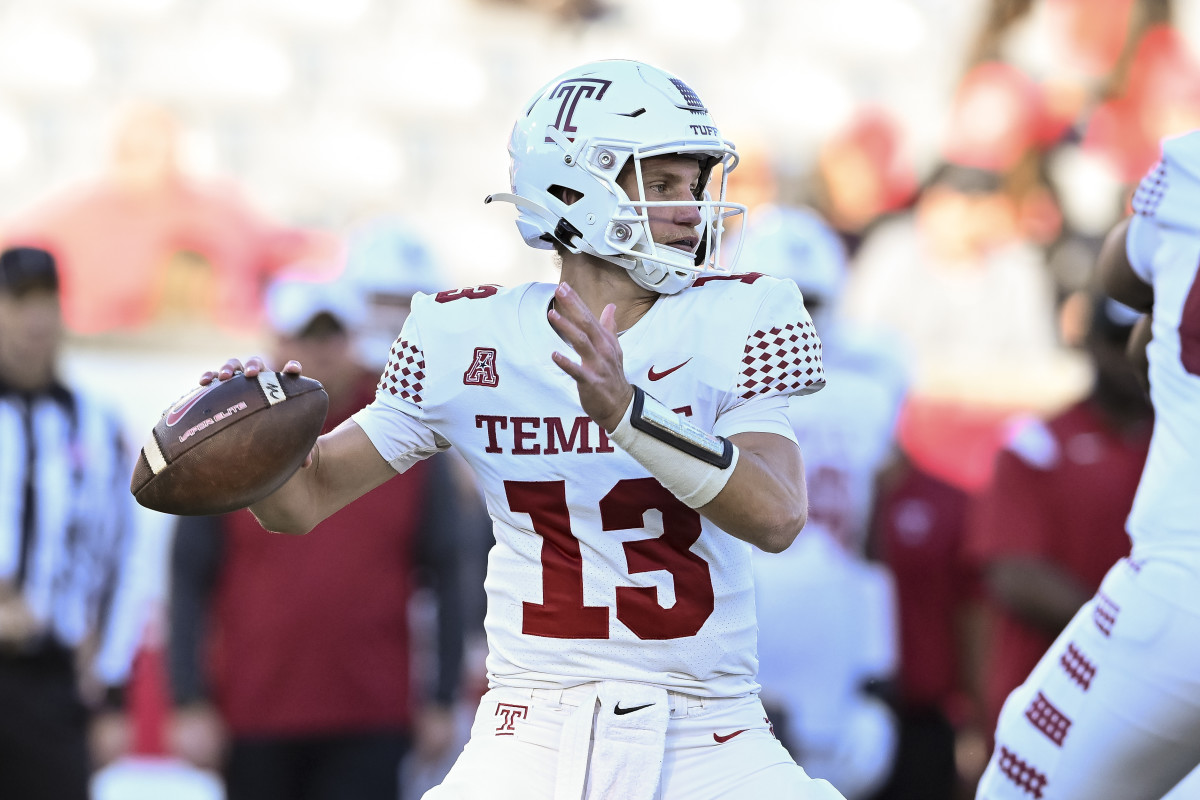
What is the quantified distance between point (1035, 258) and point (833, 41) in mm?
2379

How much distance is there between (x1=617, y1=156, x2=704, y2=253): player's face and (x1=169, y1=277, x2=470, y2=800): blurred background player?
2.14 m

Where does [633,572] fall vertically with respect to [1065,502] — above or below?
above

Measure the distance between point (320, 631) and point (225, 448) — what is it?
2.10 meters

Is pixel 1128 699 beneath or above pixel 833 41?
above

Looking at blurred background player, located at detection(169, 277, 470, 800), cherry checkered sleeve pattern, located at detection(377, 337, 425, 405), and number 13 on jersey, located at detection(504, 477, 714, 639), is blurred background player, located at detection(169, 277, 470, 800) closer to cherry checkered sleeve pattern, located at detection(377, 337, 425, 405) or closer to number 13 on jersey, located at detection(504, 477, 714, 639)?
cherry checkered sleeve pattern, located at detection(377, 337, 425, 405)

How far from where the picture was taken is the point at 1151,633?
9.15 ft

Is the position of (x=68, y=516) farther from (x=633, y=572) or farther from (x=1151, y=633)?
(x=1151, y=633)

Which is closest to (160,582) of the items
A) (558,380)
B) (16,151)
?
(558,380)

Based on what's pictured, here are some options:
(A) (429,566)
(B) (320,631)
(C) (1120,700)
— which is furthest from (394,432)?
(A) (429,566)

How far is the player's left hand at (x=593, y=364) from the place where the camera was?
7.62 ft

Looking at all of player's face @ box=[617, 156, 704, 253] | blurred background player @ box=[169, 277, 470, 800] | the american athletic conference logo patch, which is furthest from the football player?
blurred background player @ box=[169, 277, 470, 800]

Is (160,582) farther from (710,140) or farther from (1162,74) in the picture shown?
(1162,74)

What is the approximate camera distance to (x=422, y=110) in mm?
10148

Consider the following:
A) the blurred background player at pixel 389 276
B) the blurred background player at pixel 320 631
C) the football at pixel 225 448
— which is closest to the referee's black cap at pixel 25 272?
the blurred background player at pixel 320 631
